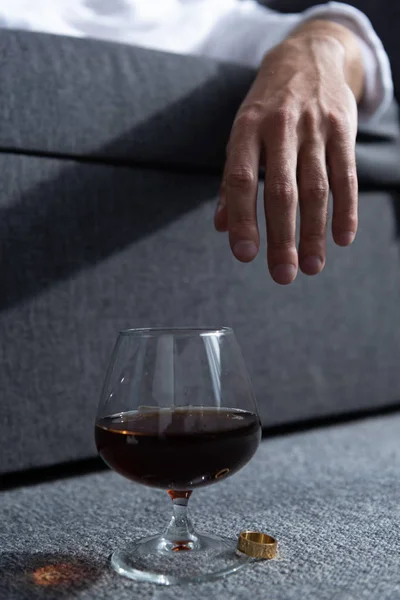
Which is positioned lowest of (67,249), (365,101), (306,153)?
(67,249)

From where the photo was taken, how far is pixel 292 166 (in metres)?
0.66

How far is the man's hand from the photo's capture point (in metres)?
0.64

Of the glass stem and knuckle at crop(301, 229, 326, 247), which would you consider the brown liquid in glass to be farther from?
knuckle at crop(301, 229, 326, 247)

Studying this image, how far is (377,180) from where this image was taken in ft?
3.49

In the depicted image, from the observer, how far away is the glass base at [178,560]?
51 cm

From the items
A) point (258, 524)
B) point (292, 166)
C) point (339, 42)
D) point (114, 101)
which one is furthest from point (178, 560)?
point (339, 42)

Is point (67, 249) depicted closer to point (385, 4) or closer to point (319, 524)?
point (319, 524)

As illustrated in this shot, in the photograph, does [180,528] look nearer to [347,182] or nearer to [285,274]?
[285,274]

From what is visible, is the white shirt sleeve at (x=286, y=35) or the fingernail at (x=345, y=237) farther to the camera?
the white shirt sleeve at (x=286, y=35)

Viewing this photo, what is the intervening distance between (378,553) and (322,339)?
0.50 metres

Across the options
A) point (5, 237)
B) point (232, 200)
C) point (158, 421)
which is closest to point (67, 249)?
point (5, 237)

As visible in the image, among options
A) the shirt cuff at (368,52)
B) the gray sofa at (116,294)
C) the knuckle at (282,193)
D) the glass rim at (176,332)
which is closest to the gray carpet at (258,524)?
the gray sofa at (116,294)

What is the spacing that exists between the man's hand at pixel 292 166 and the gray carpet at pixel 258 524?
0.23 meters

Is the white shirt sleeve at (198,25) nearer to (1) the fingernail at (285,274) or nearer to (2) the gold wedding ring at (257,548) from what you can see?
(1) the fingernail at (285,274)
